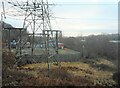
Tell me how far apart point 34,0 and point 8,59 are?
1.89m

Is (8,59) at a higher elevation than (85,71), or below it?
higher

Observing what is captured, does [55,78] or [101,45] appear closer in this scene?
[55,78]

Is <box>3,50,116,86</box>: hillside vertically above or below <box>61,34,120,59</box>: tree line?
below

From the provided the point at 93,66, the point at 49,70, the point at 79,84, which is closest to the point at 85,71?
the point at 93,66

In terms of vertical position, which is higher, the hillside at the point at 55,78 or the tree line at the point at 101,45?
the tree line at the point at 101,45

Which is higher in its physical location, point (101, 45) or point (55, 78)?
point (101, 45)

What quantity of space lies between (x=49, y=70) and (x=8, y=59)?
1.31 meters

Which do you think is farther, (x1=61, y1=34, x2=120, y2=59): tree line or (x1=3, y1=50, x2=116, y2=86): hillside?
(x1=61, y1=34, x2=120, y2=59): tree line

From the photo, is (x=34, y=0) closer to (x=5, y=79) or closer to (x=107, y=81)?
(x=5, y=79)

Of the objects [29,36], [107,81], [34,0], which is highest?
[34,0]

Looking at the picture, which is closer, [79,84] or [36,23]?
[79,84]

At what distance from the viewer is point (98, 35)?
21.7 ft

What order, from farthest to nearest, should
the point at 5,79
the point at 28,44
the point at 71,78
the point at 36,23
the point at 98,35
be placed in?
the point at 28,44 < the point at 36,23 < the point at 98,35 < the point at 71,78 < the point at 5,79

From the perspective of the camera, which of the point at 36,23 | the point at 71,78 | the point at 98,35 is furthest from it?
the point at 36,23
